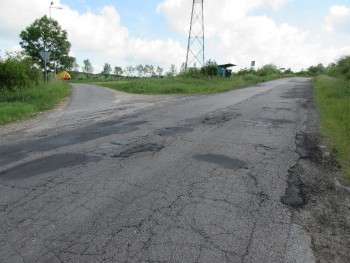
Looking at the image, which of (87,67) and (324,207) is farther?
(87,67)

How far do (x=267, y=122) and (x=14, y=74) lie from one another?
14.7 meters

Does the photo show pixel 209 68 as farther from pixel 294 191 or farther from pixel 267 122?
pixel 294 191

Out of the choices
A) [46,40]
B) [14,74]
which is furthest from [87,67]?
[14,74]

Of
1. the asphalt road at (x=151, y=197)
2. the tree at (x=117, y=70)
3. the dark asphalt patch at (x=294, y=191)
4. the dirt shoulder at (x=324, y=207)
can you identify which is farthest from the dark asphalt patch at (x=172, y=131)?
the tree at (x=117, y=70)

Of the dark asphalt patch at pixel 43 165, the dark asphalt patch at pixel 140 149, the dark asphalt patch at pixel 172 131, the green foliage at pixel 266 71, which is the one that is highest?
the green foliage at pixel 266 71

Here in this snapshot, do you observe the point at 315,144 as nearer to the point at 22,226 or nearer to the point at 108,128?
the point at 108,128

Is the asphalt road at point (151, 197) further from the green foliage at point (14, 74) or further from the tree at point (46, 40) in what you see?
the tree at point (46, 40)

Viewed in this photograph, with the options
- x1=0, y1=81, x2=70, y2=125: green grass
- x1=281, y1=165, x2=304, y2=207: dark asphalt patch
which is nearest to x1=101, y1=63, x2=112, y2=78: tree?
x1=0, y1=81, x2=70, y2=125: green grass

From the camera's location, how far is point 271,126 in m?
9.93

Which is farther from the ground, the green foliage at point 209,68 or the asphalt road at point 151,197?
the green foliage at point 209,68

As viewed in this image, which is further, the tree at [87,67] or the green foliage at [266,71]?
the tree at [87,67]

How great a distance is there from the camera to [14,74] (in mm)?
17969

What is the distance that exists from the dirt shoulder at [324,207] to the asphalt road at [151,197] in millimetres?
180

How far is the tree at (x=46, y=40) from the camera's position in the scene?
159 ft
